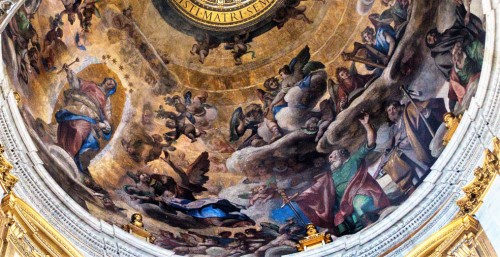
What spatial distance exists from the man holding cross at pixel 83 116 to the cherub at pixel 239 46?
3.37 metres

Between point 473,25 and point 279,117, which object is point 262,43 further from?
point 473,25

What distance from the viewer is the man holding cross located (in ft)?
53.6

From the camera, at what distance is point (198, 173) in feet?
59.2

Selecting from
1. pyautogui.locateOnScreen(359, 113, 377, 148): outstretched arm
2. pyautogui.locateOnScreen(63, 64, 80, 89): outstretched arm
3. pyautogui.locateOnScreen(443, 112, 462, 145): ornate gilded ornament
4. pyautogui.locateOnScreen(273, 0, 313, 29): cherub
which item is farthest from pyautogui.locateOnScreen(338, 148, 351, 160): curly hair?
pyautogui.locateOnScreen(63, 64, 80, 89): outstretched arm

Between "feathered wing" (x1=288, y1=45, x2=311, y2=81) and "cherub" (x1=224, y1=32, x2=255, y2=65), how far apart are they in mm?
1118

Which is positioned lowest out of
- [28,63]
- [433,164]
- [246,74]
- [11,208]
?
[11,208]

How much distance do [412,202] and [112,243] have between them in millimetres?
5516

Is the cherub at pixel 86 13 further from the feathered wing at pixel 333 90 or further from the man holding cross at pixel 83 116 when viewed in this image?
the feathered wing at pixel 333 90

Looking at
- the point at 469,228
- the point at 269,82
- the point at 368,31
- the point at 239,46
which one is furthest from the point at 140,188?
the point at 469,228

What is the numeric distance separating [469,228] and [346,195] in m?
3.83

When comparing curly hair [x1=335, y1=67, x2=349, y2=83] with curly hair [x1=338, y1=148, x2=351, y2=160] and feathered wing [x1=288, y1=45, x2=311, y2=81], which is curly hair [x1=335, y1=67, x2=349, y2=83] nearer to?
feathered wing [x1=288, y1=45, x2=311, y2=81]

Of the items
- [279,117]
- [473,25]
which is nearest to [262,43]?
[279,117]

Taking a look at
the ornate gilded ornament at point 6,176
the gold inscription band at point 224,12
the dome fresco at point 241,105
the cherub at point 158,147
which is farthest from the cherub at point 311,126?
the ornate gilded ornament at point 6,176

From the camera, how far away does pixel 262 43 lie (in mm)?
19906
